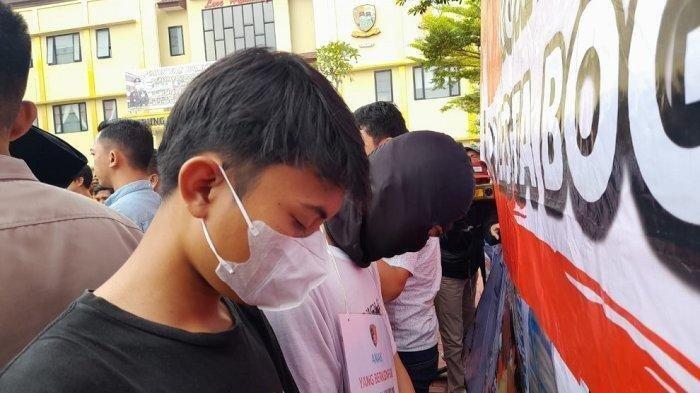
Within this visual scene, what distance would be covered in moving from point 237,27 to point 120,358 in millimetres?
26461

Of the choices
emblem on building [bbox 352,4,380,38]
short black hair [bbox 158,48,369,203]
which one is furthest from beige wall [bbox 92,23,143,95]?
short black hair [bbox 158,48,369,203]

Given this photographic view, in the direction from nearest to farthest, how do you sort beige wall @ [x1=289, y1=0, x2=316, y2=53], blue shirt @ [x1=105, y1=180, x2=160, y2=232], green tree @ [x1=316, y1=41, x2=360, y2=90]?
blue shirt @ [x1=105, y1=180, x2=160, y2=232]
green tree @ [x1=316, y1=41, x2=360, y2=90]
beige wall @ [x1=289, y1=0, x2=316, y2=53]

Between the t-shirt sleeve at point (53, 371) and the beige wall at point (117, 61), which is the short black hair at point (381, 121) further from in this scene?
the beige wall at point (117, 61)

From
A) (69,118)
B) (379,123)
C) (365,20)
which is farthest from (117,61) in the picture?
(379,123)

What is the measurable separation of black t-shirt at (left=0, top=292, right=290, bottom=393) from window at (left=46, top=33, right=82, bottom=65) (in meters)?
27.6

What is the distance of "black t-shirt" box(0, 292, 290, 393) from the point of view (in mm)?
745

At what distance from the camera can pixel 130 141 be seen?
318 cm

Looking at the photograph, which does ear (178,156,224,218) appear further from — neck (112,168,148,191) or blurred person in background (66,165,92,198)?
blurred person in background (66,165,92,198)

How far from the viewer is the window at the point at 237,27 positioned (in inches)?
999

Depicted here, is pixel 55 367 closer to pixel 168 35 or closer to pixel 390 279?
pixel 390 279

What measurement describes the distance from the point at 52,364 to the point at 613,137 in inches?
30.6

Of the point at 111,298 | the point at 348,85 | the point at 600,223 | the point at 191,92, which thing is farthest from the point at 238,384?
the point at 348,85

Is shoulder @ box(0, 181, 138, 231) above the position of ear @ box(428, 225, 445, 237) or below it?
above

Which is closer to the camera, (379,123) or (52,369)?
(52,369)
